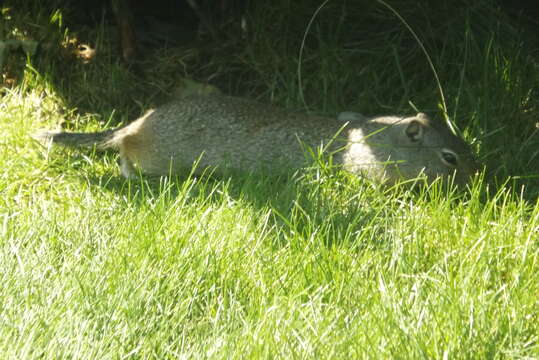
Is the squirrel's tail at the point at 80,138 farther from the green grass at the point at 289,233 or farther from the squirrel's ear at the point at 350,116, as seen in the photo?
the squirrel's ear at the point at 350,116

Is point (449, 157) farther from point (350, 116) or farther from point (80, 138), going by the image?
point (80, 138)

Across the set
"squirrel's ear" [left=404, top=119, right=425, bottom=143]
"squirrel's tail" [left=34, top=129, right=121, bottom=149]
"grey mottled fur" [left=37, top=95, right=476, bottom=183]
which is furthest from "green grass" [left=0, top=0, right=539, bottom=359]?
"squirrel's ear" [left=404, top=119, right=425, bottom=143]

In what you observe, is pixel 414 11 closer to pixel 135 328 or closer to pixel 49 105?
pixel 49 105

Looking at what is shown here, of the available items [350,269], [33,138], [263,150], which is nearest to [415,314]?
[350,269]

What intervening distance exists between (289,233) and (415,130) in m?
1.32

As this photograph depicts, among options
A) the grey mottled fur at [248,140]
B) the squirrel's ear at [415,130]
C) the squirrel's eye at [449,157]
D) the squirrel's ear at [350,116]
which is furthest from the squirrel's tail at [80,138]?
the squirrel's eye at [449,157]

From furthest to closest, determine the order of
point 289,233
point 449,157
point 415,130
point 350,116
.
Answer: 1. point 350,116
2. point 415,130
3. point 449,157
4. point 289,233

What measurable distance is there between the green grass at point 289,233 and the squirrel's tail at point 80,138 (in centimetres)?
7

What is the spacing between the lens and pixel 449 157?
14.2ft

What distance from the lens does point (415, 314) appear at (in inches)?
105

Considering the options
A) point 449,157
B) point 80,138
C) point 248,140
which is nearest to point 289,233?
point 248,140

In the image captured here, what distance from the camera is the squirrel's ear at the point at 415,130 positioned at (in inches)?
176

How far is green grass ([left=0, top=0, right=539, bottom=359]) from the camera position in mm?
2605

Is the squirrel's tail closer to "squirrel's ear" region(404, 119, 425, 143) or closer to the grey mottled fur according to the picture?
the grey mottled fur
